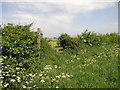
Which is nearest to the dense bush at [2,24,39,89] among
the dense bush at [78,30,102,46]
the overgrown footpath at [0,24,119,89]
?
the overgrown footpath at [0,24,119,89]

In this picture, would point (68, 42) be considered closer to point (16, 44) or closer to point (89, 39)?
point (89, 39)

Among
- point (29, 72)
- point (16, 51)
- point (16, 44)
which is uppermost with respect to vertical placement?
point (16, 44)

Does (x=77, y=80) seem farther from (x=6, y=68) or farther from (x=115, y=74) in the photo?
(x=6, y=68)

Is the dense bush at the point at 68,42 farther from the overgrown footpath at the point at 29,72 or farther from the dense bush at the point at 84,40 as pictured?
the overgrown footpath at the point at 29,72

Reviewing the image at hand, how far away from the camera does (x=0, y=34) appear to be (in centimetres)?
700

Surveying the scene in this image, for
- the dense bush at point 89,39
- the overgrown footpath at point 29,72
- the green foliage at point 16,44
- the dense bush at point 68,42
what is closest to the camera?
the overgrown footpath at point 29,72

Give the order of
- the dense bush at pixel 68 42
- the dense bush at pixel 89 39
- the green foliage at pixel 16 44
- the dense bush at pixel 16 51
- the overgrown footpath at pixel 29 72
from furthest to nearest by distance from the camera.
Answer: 1. the dense bush at pixel 89 39
2. the dense bush at pixel 68 42
3. the green foliage at pixel 16 44
4. the dense bush at pixel 16 51
5. the overgrown footpath at pixel 29 72

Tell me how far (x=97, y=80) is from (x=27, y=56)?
3051 millimetres

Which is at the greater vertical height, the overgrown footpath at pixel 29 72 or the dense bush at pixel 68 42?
the dense bush at pixel 68 42

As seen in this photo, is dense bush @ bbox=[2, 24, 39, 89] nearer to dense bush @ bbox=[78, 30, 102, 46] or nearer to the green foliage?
the green foliage

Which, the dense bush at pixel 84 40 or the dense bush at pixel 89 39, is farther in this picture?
the dense bush at pixel 89 39

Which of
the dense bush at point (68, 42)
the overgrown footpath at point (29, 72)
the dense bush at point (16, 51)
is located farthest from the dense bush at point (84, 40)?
the dense bush at point (16, 51)

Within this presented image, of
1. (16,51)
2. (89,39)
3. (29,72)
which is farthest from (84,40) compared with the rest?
(16,51)

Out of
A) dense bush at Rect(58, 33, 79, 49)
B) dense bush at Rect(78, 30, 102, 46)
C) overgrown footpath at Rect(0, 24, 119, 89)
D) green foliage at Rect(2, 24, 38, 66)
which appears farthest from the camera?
dense bush at Rect(78, 30, 102, 46)
